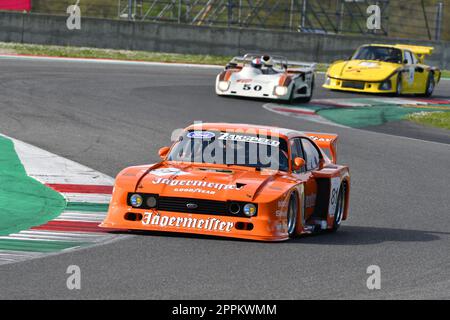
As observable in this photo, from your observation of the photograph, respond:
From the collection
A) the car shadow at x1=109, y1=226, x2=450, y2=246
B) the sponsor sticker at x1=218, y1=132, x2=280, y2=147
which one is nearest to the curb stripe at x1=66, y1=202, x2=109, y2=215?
the car shadow at x1=109, y1=226, x2=450, y2=246

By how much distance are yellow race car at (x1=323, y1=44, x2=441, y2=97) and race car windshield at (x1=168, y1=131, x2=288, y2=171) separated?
1822 centimetres

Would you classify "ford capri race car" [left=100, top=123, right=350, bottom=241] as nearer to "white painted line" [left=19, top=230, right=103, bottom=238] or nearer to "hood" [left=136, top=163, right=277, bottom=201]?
"hood" [left=136, top=163, right=277, bottom=201]

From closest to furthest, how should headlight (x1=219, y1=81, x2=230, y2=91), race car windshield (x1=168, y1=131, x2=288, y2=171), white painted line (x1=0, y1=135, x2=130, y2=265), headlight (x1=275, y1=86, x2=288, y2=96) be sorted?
white painted line (x1=0, y1=135, x2=130, y2=265)
race car windshield (x1=168, y1=131, x2=288, y2=171)
headlight (x1=275, y1=86, x2=288, y2=96)
headlight (x1=219, y1=81, x2=230, y2=91)

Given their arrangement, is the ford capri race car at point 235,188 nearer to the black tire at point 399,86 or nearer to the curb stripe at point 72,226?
the curb stripe at point 72,226

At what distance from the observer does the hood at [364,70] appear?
95.5 ft

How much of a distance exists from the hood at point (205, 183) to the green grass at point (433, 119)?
13326 millimetres

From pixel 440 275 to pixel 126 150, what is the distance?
826 cm

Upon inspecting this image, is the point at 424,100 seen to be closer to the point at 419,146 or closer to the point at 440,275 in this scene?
the point at 419,146

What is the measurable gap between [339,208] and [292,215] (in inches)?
52.0

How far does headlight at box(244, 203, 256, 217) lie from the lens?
10.0 meters

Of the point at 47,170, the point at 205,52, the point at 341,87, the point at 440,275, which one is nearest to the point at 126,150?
the point at 47,170

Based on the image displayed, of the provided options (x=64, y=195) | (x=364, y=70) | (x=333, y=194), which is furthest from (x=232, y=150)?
(x=364, y=70)

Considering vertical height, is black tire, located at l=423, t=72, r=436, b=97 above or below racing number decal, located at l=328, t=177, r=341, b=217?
below

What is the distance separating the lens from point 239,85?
83.3 feet
